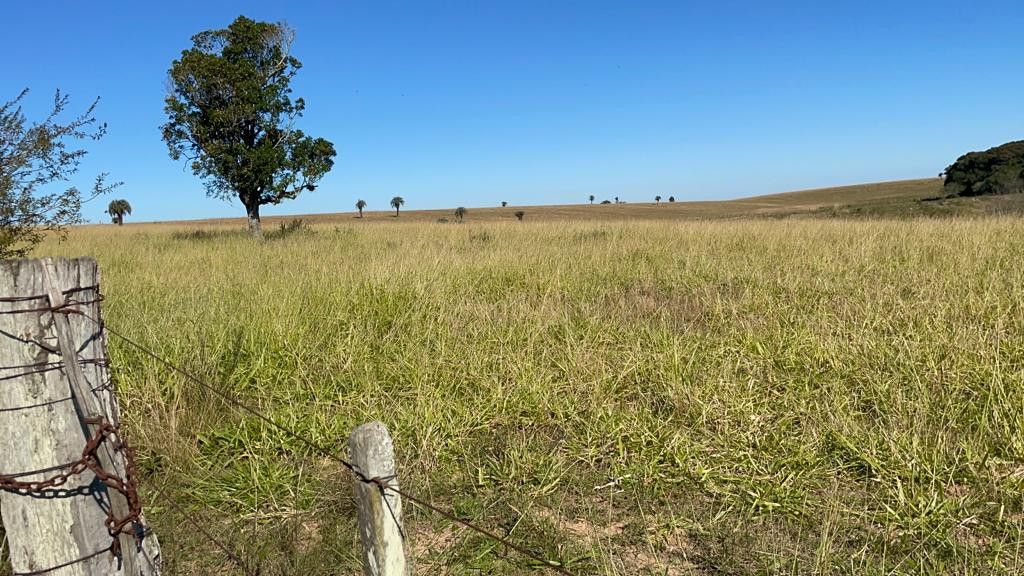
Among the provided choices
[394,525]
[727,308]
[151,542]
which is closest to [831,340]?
[727,308]

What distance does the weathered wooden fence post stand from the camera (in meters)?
1.47

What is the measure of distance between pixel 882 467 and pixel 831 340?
1.75 m

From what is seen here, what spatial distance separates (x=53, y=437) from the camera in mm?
1505

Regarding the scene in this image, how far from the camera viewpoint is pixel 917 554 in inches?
84.4

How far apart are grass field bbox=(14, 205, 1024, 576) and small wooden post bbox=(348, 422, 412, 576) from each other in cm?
85

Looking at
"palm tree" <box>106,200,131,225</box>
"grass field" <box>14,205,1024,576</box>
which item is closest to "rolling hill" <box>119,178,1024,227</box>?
"palm tree" <box>106,200,131,225</box>

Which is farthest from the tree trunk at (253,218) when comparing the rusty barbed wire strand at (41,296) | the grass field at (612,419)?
the rusty barbed wire strand at (41,296)

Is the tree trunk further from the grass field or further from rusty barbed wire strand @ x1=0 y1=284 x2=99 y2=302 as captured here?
rusty barbed wire strand @ x1=0 y1=284 x2=99 y2=302

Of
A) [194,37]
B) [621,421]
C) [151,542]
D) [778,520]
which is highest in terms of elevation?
[194,37]

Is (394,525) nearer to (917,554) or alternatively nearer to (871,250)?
(917,554)

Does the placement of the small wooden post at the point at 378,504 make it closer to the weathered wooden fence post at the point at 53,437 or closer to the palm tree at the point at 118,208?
the weathered wooden fence post at the point at 53,437

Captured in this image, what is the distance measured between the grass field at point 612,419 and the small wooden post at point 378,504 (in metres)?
0.85

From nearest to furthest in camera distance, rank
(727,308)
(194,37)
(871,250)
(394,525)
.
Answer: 1. (394,525)
2. (727,308)
3. (871,250)
4. (194,37)

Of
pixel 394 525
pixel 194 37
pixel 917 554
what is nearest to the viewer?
pixel 394 525
